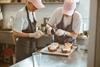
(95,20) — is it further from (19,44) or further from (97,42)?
(19,44)

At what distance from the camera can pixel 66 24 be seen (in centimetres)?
230

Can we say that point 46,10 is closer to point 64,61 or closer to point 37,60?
point 64,61

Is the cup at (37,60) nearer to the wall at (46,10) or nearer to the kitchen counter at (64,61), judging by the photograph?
the kitchen counter at (64,61)

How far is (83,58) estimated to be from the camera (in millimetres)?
1584

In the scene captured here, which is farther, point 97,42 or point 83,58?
point 83,58

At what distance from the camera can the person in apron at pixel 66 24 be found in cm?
212

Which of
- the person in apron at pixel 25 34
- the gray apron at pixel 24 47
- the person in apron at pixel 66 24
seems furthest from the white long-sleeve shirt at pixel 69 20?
the gray apron at pixel 24 47

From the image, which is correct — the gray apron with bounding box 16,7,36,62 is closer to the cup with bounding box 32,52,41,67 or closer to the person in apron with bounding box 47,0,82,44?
the person in apron with bounding box 47,0,82,44

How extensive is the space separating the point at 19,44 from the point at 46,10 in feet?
5.62

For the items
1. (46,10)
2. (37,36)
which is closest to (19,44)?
(37,36)

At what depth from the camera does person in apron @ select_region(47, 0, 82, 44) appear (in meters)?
2.12

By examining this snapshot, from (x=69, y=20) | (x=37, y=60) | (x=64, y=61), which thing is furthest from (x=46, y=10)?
(x=37, y=60)

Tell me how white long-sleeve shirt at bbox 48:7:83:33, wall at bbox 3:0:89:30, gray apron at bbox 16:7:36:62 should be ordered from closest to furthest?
gray apron at bbox 16:7:36:62 < white long-sleeve shirt at bbox 48:7:83:33 < wall at bbox 3:0:89:30

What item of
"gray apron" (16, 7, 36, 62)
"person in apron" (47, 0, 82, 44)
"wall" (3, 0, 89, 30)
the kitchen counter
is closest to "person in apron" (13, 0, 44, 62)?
"gray apron" (16, 7, 36, 62)
